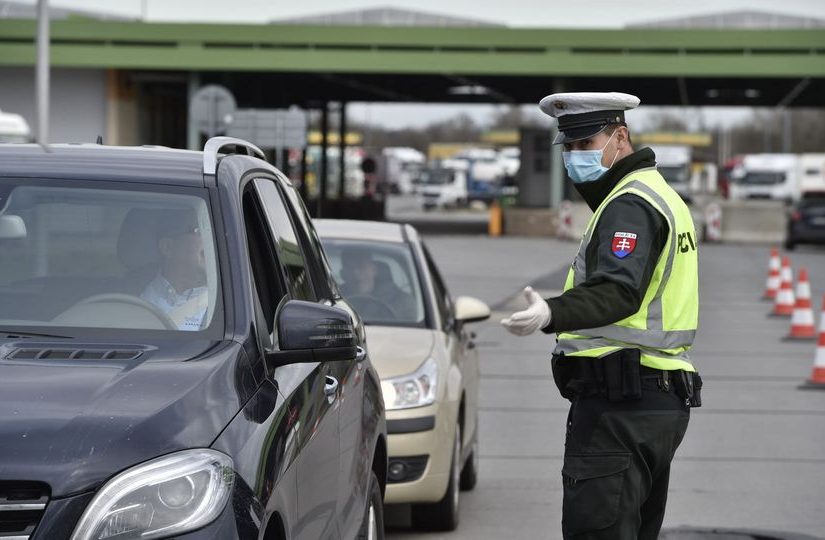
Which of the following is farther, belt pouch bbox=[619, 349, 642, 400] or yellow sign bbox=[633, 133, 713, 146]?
yellow sign bbox=[633, 133, 713, 146]

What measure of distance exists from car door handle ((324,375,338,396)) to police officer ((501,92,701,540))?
70 centimetres

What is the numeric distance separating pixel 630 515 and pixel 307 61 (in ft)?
120

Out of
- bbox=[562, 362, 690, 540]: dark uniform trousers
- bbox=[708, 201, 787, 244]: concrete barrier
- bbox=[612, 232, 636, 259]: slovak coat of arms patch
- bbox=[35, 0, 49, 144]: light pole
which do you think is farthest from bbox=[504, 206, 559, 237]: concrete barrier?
bbox=[612, 232, 636, 259]: slovak coat of arms patch

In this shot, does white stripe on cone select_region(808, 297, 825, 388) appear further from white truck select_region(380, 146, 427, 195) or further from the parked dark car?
white truck select_region(380, 146, 427, 195)

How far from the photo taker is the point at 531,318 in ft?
13.9

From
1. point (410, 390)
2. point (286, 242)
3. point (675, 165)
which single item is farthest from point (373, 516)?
point (675, 165)

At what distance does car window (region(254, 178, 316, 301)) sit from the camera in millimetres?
4902

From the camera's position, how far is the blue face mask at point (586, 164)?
15.7 feet

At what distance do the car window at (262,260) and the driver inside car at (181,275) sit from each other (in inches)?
6.1

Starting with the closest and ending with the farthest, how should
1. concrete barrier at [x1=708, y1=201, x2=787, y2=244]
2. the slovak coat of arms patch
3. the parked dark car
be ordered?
the slovak coat of arms patch
the parked dark car
concrete barrier at [x1=708, y1=201, x2=787, y2=244]

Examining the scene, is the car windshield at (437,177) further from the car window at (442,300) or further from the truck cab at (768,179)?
the car window at (442,300)

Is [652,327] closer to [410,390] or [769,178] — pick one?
[410,390]

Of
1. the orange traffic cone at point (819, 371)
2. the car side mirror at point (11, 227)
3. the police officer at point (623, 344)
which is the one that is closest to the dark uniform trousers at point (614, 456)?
the police officer at point (623, 344)

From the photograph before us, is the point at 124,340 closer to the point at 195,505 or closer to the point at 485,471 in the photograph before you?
the point at 195,505
